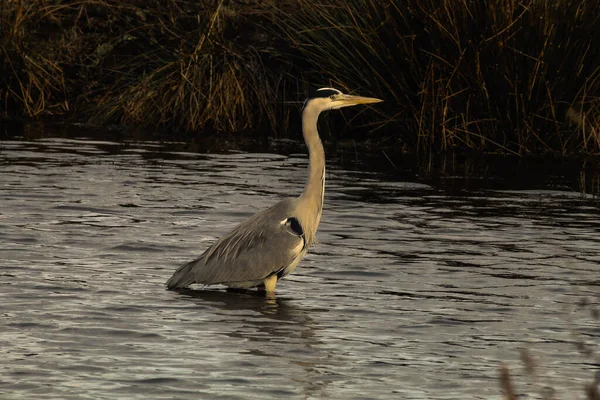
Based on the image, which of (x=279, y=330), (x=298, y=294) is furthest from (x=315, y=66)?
(x=279, y=330)

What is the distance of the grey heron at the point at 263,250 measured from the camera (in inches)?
347

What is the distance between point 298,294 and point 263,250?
390 mm

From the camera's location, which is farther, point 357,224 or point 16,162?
point 16,162

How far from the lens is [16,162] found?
1504cm

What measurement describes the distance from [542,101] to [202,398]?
10005 mm

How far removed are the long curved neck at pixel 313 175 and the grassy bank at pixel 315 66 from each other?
15.5 feet

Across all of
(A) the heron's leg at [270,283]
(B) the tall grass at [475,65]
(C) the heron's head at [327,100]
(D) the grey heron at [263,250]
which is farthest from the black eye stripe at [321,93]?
(B) the tall grass at [475,65]

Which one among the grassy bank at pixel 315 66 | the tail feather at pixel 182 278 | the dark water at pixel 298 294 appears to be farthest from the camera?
the grassy bank at pixel 315 66

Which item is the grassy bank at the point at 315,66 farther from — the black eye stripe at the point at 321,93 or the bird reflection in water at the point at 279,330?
the bird reflection in water at the point at 279,330

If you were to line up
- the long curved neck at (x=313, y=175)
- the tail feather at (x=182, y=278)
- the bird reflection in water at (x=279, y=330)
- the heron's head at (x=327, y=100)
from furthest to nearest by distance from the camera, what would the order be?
the heron's head at (x=327, y=100) → the long curved neck at (x=313, y=175) → the tail feather at (x=182, y=278) → the bird reflection in water at (x=279, y=330)

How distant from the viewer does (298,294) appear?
895 cm

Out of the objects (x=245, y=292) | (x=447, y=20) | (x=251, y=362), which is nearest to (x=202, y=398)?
(x=251, y=362)

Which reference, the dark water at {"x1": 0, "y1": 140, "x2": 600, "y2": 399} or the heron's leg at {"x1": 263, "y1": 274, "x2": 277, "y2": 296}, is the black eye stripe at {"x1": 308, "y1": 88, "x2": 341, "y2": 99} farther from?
the heron's leg at {"x1": 263, "y1": 274, "x2": 277, "y2": 296}

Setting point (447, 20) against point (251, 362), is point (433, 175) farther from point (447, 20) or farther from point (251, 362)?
point (251, 362)
